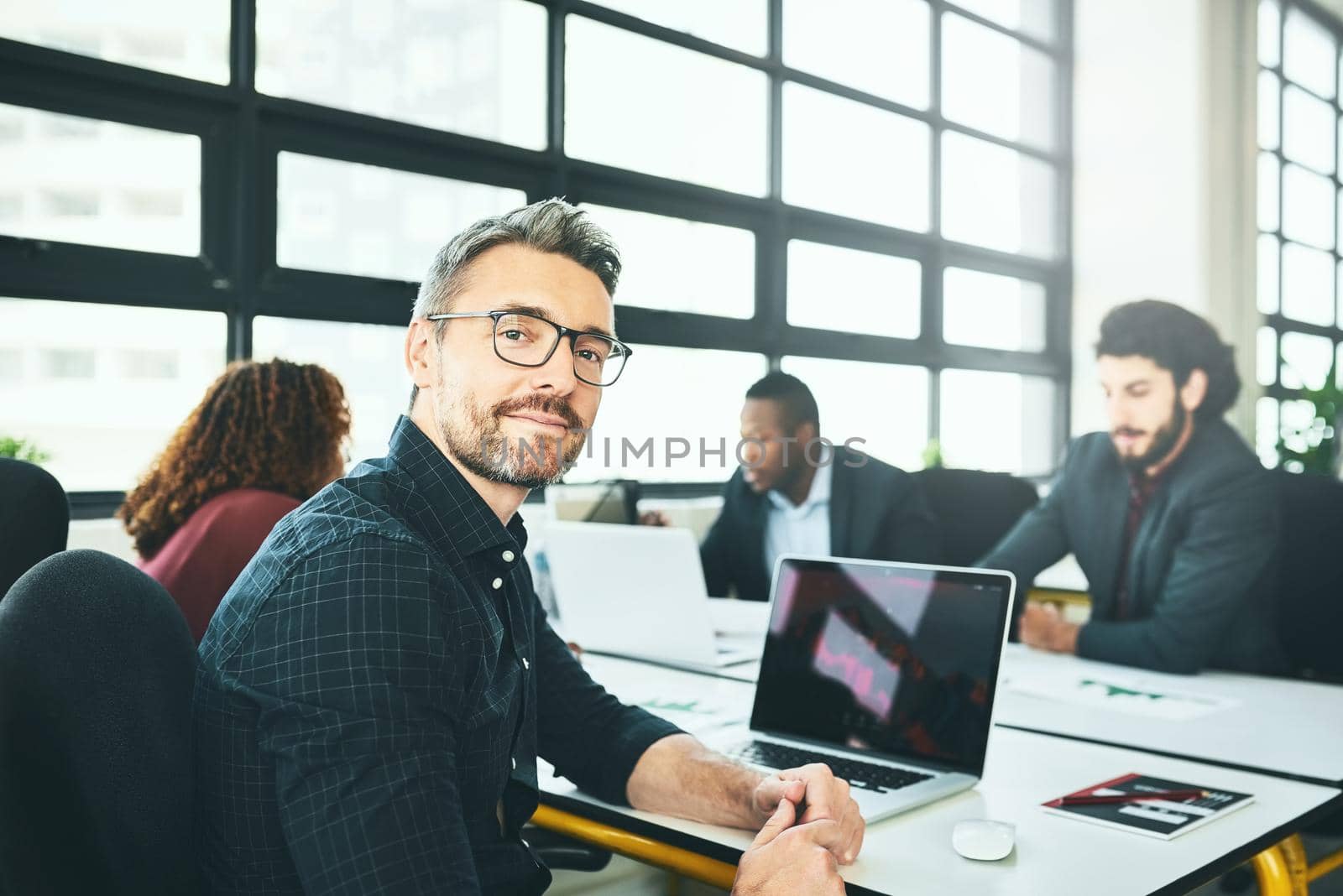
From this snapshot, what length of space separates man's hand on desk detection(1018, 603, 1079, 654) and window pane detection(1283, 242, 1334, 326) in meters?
5.66

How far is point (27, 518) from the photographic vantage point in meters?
1.58

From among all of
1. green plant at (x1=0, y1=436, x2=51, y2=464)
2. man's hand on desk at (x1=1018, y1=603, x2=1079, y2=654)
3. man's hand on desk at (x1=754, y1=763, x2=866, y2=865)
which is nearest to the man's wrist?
man's hand on desk at (x1=1018, y1=603, x2=1079, y2=654)

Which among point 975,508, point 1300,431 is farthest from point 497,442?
point 1300,431

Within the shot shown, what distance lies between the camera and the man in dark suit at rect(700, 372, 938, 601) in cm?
304

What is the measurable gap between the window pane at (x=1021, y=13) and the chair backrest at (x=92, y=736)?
5841 millimetres

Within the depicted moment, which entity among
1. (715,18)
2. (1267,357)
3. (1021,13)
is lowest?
(1267,357)

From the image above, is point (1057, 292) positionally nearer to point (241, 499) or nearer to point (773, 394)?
point (773, 394)

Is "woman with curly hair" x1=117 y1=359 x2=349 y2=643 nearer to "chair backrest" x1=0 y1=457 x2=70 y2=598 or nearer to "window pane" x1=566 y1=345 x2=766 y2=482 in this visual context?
"chair backrest" x1=0 y1=457 x2=70 y2=598

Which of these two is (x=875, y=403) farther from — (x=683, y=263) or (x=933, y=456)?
(x=683, y=263)

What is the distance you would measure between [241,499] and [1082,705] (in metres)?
1.56

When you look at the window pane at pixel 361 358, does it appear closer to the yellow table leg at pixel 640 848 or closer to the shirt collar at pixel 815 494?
the shirt collar at pixel 815 494

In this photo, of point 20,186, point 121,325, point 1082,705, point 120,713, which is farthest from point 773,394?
point 120,713

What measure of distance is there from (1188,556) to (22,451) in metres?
2.64

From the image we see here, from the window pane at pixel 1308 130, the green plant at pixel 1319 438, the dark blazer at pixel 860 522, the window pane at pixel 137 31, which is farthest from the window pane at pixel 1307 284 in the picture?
the window pane at pixel 137 31
